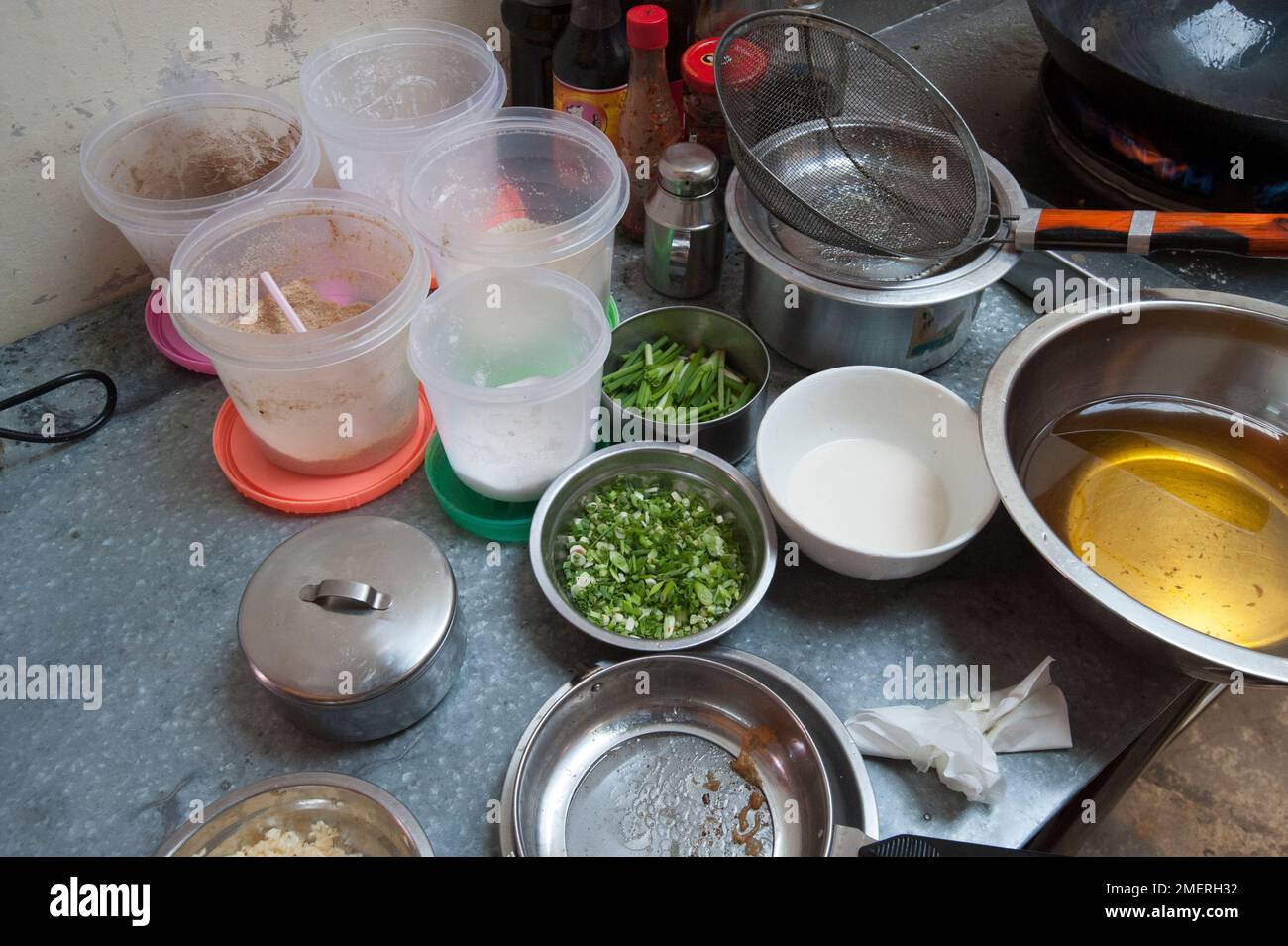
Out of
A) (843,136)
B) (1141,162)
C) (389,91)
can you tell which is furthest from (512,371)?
(1141,162)

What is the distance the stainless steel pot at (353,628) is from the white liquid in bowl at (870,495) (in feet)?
1.49

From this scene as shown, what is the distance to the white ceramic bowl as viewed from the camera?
1077 mm

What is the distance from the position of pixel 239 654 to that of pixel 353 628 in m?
0.25

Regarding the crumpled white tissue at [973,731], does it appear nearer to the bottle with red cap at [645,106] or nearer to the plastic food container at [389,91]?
the bottle with red cap at [645,106]

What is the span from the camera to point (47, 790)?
951 millimetres

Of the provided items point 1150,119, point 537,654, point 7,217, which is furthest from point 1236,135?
point 7,217

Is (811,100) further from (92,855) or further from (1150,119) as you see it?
(92,855)

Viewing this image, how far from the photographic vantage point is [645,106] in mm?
1349

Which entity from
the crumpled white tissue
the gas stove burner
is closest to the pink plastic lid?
the crumpled white tissue

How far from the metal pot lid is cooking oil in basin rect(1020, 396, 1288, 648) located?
77 centimetres

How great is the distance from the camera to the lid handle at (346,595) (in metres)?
0.89

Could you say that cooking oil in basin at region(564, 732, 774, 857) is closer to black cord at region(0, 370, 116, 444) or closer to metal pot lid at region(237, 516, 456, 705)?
metal pot lid at region(237, 516, 456, 705)

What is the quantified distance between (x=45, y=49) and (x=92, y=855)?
100cm

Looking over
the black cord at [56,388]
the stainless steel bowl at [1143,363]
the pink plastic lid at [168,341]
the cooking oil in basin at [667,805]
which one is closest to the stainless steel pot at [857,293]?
the stainless steel bowl at [1143,363]
